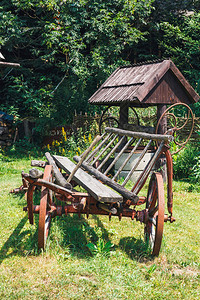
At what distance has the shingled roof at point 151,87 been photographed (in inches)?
237

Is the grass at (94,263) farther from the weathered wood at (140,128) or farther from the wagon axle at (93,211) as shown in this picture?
the weathered wood at (140,128)

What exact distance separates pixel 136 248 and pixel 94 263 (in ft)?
2.16

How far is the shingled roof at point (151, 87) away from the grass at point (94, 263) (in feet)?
8.49

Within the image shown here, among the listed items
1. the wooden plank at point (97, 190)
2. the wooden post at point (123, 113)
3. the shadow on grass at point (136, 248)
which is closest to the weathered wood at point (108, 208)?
the wooden plank at point (97, 190)

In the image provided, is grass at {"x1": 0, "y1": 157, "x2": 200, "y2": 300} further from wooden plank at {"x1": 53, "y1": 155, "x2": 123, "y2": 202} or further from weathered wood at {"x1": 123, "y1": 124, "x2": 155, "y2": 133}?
weathered wood at {"x1": 123, "y1": 124, "x2": 155, "y2": 133}

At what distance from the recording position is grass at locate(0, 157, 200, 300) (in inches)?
111

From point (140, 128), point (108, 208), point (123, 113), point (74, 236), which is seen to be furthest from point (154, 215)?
point (123, 113)

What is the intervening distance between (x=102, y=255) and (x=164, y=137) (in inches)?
59.5

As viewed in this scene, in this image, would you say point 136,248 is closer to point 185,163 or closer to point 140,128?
point 140,128

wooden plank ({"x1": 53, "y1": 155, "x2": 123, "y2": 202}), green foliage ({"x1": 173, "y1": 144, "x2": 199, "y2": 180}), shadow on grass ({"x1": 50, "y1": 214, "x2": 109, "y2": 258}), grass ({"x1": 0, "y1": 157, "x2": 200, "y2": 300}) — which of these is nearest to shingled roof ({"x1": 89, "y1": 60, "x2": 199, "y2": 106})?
green foliage ({"x1": 173, "y1": 144, "x2": 199, "y2": 180})

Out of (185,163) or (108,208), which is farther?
(185,163)

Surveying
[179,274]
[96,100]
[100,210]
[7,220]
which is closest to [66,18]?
[96,100]

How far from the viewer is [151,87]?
6047 mm

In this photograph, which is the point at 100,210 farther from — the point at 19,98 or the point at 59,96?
the point at 19,98
